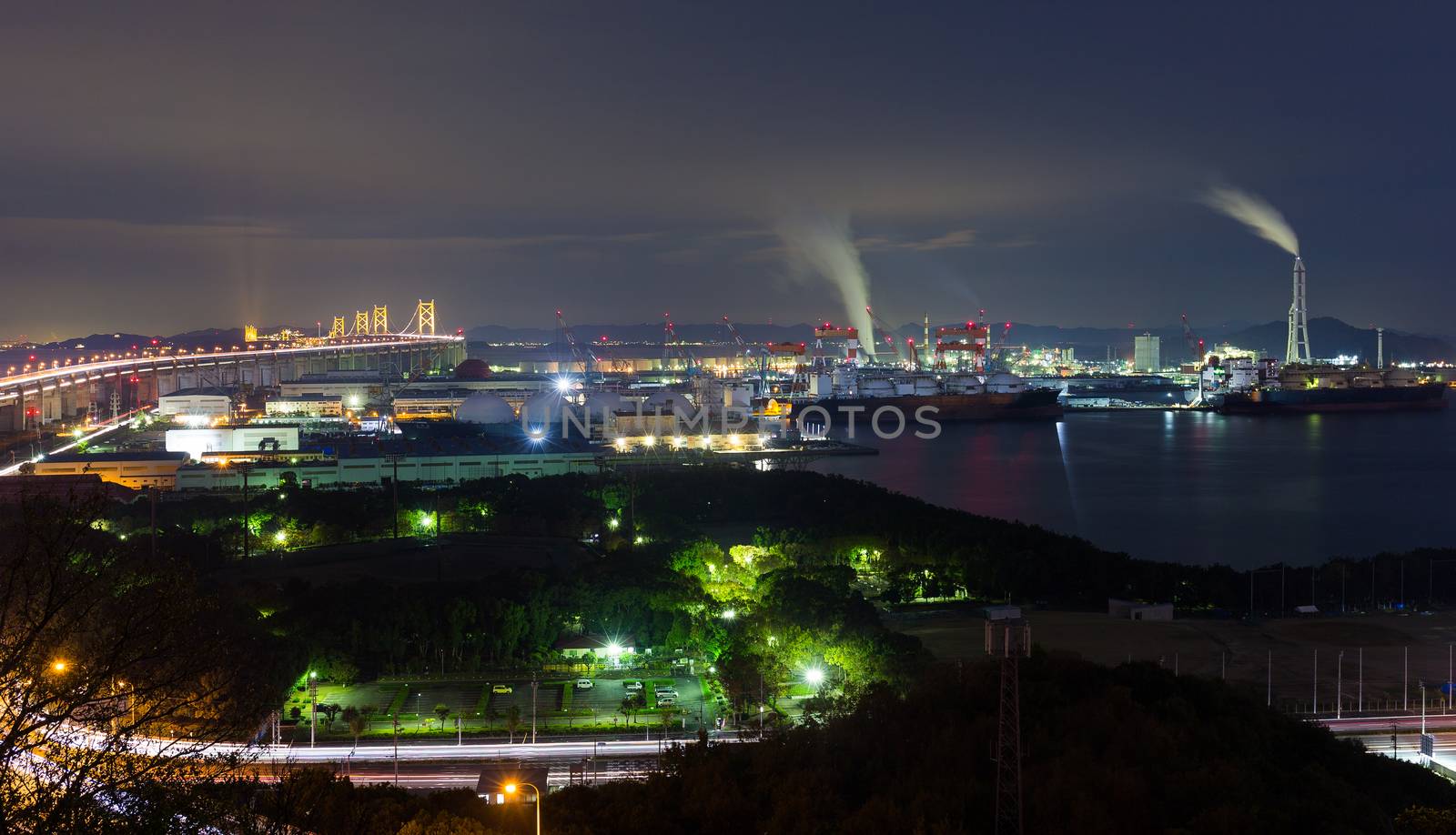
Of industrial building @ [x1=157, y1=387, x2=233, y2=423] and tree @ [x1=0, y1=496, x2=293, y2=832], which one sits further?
industrial building @ [x1=157, y1=387, x2=233, y2=423]

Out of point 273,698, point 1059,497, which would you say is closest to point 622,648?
point 273,698

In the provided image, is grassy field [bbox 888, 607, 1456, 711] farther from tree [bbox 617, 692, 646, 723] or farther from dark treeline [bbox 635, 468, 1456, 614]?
tree [bbox 617, 692, 646, 723]

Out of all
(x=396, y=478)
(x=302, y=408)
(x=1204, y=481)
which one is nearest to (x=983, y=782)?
(x=396, y=478)

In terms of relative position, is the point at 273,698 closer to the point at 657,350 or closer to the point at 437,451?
the point at 437,451

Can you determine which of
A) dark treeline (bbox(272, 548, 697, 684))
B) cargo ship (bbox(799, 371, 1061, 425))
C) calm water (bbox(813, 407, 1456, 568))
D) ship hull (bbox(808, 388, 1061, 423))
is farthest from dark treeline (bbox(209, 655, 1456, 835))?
ship hull (bbox(808, 388, 1061, 423))


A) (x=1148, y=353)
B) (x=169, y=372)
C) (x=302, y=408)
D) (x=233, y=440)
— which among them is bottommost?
(x=233, y=440)

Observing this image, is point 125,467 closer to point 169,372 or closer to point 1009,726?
point 169,372
